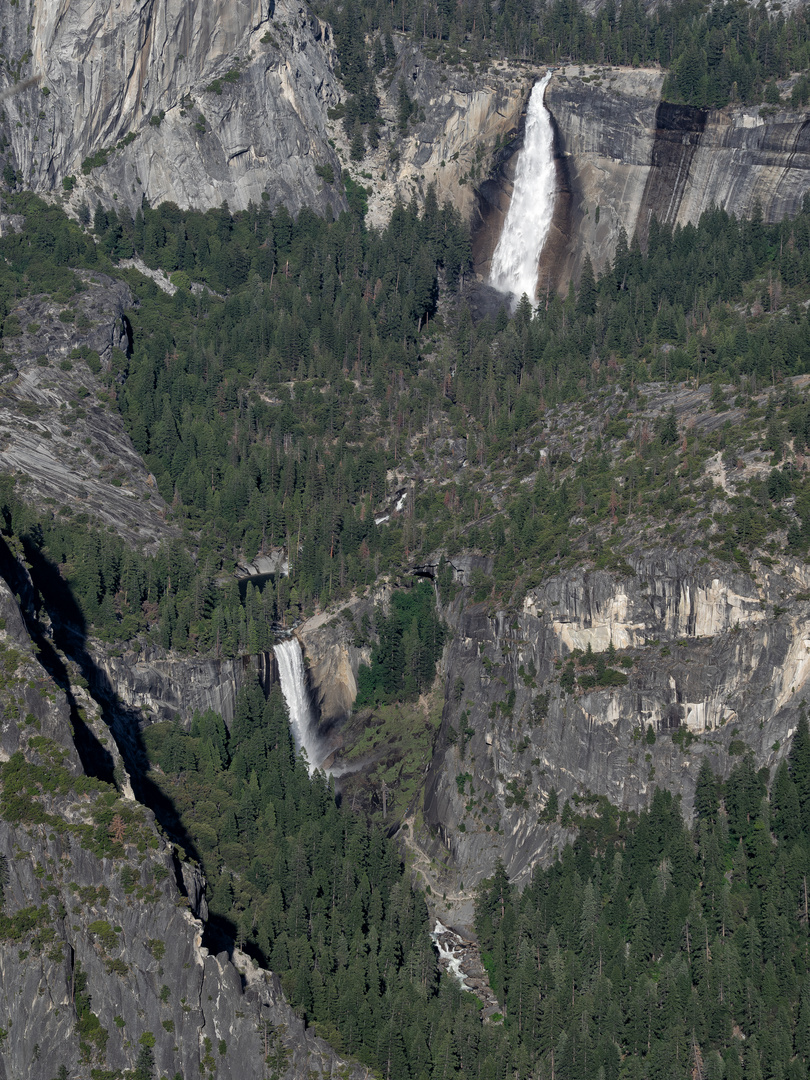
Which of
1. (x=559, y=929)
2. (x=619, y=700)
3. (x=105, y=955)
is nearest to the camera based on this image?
(x=105, y=955)

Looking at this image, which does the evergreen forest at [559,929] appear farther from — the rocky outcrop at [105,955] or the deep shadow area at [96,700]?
the rocky outcrop at [105,955]

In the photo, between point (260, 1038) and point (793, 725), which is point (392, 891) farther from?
point (793, 725)

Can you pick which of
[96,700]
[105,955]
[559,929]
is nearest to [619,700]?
[559,929]

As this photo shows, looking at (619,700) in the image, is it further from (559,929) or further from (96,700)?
(96,700)

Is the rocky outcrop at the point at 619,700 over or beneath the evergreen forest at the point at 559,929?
over

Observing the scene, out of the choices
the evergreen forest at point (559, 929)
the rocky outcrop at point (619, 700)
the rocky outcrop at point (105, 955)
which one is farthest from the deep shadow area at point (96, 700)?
the rocky outcrop at point (619, 700)
